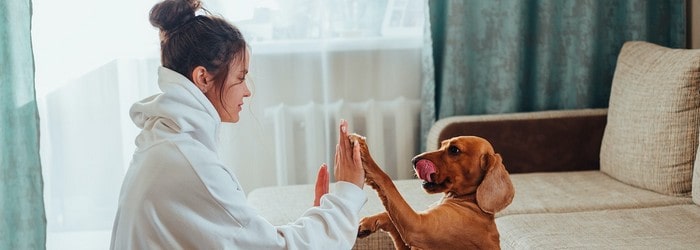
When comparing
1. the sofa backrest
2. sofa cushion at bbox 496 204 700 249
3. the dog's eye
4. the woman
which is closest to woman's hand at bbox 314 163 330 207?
the woman

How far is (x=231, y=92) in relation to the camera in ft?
6.40

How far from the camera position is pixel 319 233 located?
73.8 inches

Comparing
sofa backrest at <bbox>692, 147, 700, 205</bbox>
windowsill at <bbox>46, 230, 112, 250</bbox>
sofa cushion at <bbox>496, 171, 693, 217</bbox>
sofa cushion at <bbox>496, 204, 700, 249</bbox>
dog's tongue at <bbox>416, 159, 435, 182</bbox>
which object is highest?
dog's tongue at <bbox>416, 159, 435, 182</bbox>

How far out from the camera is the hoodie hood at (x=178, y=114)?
1.81 m

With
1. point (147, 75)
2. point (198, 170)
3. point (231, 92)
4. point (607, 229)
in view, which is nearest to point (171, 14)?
point (231, 92)

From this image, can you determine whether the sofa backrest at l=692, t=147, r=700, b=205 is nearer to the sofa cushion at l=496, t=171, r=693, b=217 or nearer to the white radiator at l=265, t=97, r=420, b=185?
the sofa cushion at l=496, t=171, r=693, b=217

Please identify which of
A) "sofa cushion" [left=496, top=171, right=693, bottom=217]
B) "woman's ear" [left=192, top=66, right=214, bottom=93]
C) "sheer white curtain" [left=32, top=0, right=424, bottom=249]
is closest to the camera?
"woman's ear" [left=192, top=66, right=214, bottom=93]

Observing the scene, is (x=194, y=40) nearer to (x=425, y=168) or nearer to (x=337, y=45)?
(x=425, y=168)

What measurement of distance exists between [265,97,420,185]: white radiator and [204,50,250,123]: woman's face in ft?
5.11

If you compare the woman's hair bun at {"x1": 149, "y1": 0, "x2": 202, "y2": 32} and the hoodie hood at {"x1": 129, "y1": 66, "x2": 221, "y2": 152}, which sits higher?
the woman's hair bun at {"x1": 149, "y1": 0, "x2": 202, "y2": 32}

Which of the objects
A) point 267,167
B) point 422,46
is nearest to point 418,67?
point 422,46

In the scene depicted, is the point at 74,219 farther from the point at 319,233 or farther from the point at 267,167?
the point at 319,233

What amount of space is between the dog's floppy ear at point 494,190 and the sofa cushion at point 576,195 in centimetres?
78

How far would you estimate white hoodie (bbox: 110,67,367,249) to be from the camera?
175cm
